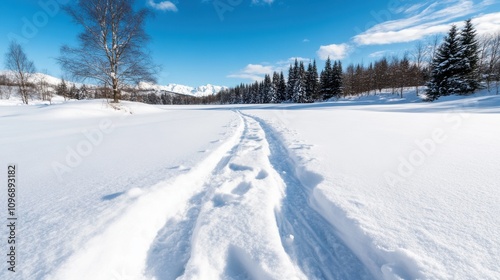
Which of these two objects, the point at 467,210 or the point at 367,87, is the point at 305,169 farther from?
the point at 367,87

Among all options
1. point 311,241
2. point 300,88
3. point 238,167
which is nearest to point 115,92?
point 238,167

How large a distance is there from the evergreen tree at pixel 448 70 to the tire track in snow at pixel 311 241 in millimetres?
26358

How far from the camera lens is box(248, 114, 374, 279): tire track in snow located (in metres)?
1.33

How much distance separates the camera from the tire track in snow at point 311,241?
52.2 inches

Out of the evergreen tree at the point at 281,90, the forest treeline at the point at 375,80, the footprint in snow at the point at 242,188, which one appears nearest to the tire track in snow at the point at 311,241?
the footprint in snow at the point at 242,188

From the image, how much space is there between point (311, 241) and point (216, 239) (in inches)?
29.2

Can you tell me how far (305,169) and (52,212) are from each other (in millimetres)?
2581

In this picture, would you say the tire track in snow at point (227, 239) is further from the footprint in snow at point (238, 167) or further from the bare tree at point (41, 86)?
the bare tree at point (41, 86)

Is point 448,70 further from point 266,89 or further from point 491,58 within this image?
point 266,89

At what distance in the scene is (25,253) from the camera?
1.17 metres

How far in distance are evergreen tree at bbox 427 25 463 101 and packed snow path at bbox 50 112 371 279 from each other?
1047 inches

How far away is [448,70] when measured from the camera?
→ 66.0ft

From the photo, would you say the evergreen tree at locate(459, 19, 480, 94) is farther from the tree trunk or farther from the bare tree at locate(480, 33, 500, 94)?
the tree trunk

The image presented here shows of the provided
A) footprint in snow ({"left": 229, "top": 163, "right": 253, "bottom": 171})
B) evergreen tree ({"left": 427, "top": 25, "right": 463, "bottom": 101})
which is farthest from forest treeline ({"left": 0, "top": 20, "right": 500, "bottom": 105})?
footprint in snow ({"left": 229, "top": 163, "right": 253, "bottom": 171})
